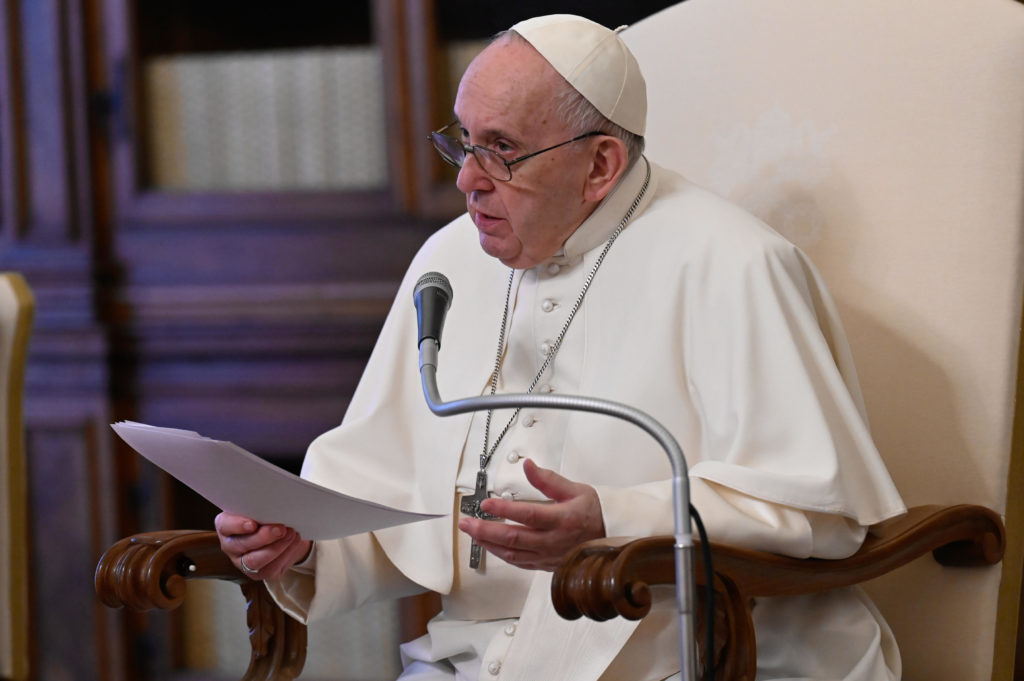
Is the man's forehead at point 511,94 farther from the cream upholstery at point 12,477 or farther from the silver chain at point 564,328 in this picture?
the cream upholstery at point 12,477

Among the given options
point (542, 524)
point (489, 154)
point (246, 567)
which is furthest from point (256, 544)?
point (489, 154)

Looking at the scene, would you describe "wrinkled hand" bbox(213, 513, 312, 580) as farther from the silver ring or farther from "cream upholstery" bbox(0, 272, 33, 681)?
"cream upholstery" bbox(0, 272, 33, 681)

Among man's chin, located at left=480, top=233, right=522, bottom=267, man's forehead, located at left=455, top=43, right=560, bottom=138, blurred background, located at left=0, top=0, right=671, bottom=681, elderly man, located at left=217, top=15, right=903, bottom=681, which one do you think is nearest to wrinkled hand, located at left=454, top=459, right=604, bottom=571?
elderly man, located at left=217, top=15, right=903, bottom=681

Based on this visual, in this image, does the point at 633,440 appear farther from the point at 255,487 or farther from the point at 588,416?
the point at 255,487

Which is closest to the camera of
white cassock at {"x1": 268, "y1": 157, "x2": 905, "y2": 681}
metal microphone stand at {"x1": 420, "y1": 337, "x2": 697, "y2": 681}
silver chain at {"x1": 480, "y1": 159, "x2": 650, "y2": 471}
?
metal microphone stand at {"x1": 420, "y1": 337, "x2": 697, "y2": 681}

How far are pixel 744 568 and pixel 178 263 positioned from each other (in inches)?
95.6

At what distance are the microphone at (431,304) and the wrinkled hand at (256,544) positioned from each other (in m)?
0.43

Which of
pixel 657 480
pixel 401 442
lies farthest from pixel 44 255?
pixel 657 480

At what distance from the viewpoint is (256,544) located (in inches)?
70.4

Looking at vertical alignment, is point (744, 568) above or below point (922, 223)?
below

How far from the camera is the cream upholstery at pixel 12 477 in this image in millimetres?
2539

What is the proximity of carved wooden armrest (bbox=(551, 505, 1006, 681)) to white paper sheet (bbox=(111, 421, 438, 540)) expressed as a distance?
30cm

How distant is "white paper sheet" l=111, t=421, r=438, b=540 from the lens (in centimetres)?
153

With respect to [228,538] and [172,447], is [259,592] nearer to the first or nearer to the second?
[228,538]
